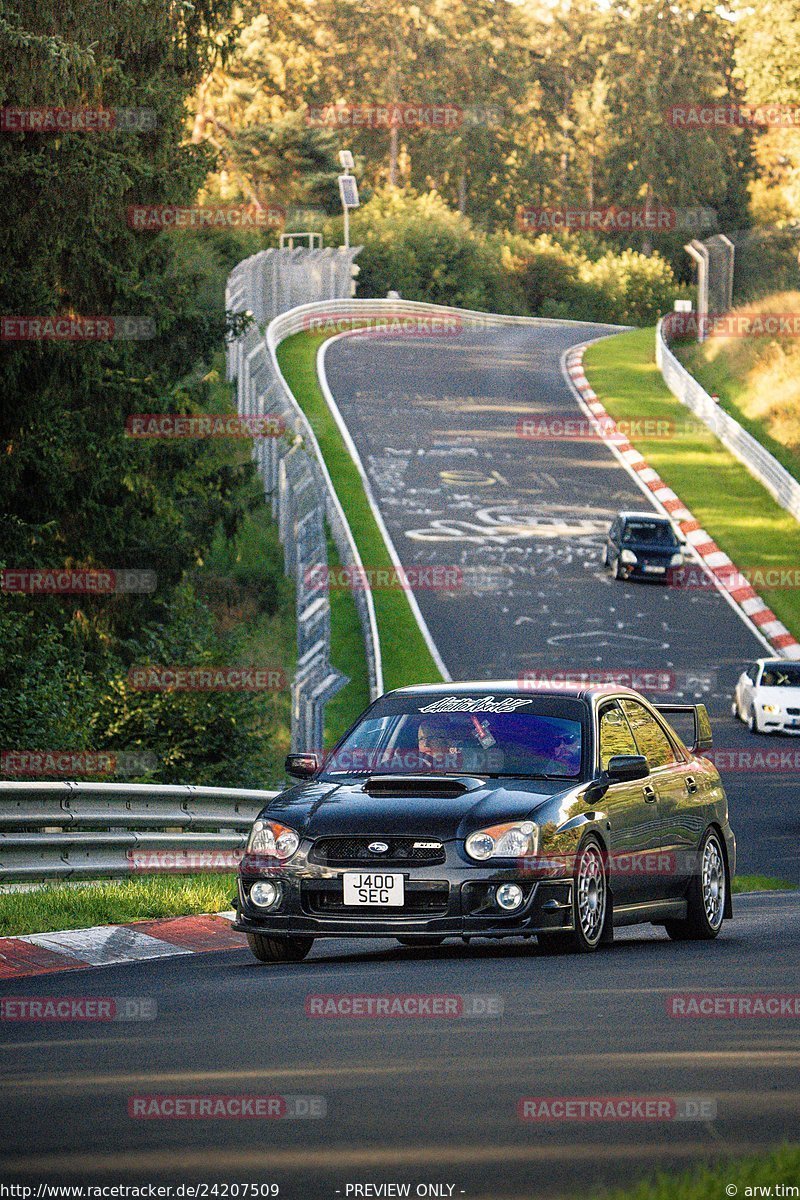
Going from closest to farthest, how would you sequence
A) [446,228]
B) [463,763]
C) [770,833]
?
[463,763]
[770,833]
[446,228]

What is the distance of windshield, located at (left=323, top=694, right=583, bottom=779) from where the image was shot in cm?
1162

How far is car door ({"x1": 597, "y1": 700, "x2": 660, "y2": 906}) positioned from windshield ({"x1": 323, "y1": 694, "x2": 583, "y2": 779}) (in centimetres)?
A: 28

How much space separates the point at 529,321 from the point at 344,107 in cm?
3705

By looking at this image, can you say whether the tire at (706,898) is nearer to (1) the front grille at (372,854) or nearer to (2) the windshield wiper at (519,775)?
(2) the windshield wiper at (519,775)

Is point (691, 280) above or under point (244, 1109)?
under

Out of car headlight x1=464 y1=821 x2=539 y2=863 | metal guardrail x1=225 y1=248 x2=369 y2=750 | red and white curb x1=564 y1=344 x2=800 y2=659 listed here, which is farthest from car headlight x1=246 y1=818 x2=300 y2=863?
red and white curb x1=564 y1=344 x2=800 y2=659

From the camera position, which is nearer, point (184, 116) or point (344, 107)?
point (184, 116)

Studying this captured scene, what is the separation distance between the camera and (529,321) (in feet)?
311

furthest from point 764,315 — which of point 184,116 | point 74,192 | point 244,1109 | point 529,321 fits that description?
point 244,1109

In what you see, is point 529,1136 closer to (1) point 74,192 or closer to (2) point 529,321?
(1) point 74,192

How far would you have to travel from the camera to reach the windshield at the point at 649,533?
41125 mm

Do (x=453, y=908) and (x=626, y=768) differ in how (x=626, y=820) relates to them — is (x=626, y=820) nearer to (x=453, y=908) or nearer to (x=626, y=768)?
(x=626, y=768)

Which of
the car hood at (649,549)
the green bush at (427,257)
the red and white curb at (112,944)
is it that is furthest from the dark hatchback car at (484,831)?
the green bush at (427,257)

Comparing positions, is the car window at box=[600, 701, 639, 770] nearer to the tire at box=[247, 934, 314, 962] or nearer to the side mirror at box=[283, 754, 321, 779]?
the side mirror at box=[283, 754, 321, 779]
